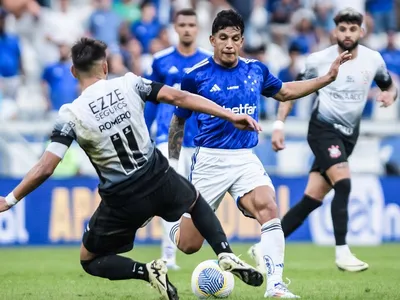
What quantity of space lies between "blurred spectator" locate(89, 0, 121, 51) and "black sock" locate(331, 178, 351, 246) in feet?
33.2

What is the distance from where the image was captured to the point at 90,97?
790 centimetres

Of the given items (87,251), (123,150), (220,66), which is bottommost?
(87,251)

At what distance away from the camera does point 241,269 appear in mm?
7984

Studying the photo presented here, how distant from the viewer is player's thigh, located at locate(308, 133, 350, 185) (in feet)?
38.5

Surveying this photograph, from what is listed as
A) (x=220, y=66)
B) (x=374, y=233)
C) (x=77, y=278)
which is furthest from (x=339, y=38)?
(x=374, y=233)

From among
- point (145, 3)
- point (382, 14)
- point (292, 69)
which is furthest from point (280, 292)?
point (382, 14)

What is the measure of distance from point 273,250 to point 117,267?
4.51 feet

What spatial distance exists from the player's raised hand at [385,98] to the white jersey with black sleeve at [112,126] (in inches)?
165

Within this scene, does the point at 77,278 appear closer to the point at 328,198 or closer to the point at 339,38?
the point at 339,38

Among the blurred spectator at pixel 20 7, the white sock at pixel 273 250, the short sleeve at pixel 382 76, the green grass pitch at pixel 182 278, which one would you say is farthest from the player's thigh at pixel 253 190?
the blurred spectator at pixel 20 7

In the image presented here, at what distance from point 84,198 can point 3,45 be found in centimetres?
429

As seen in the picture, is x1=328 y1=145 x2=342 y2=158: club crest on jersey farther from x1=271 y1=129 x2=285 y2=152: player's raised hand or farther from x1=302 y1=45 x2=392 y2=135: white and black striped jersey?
x1=271 y1=129 x2=285 y2=152: player's raised hand

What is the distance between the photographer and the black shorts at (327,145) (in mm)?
11766

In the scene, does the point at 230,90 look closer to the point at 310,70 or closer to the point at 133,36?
the point at 310,70
